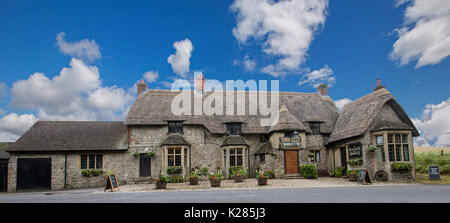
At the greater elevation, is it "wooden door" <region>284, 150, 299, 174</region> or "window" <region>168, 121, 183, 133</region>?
"window" <region>168, 121, 183, 133</region>

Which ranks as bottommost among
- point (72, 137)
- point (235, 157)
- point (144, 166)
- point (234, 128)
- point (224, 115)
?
→ point (144, 166)

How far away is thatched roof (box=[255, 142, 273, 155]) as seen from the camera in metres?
22.7

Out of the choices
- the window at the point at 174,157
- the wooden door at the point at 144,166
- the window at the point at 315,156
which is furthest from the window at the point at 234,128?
the wooden door at the point at 144,166

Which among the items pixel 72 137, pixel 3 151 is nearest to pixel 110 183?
pixel 72 137

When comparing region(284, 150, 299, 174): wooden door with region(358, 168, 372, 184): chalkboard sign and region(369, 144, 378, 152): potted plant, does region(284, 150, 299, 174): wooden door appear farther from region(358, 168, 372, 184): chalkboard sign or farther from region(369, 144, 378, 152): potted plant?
region(358, 168, 372, 184): chalkboard sign

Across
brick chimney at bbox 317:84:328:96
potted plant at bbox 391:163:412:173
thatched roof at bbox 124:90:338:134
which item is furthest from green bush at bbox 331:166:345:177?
brick chimney at bbox 317:84:328:96

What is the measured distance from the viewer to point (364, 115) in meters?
21.7

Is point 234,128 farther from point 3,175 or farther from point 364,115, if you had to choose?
point 3,175

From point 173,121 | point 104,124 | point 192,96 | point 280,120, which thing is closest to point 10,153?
point 104,124

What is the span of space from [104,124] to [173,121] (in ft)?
19.9

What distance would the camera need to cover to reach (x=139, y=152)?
2284 cm

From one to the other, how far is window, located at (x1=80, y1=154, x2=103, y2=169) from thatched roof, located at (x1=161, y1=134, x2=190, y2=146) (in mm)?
4584

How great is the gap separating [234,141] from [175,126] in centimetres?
460
